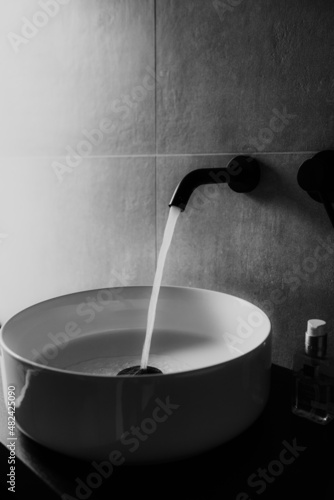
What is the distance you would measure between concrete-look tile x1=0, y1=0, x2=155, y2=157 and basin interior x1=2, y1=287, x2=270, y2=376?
1.15ft

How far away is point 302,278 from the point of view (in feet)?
2.82

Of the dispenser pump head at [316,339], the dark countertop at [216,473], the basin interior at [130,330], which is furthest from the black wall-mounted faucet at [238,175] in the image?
the dark countertop at [216,473]

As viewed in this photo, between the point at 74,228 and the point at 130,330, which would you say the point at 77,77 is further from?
the point at 130,330

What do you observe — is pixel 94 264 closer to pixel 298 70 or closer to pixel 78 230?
pixel 78 230

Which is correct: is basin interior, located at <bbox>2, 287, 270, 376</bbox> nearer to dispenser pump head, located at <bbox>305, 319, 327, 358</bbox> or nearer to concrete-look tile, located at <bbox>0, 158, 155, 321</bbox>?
dispenser pump head, located at <bbox>305, 319, 327, 358</bbox>

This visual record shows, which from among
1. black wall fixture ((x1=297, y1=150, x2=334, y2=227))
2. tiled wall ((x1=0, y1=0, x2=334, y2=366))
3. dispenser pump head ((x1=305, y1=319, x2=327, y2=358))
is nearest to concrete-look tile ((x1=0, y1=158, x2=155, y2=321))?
tiled wall ((x1=0, y1=0, x2=334, y2=366))

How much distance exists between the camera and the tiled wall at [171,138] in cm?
83

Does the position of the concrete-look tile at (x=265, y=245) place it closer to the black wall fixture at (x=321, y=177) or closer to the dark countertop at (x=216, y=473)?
the black wall fixture at (x=321, y=177)

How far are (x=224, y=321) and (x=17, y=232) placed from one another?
2.60 feet

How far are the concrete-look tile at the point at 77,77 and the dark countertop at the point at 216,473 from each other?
2.13 ft

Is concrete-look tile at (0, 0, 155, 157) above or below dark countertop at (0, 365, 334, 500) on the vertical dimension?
above

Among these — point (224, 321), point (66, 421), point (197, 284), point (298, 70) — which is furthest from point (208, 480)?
point (298, 70)

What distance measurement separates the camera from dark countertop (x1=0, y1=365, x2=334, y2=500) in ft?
1.81

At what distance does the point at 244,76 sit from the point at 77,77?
0.47 meters
